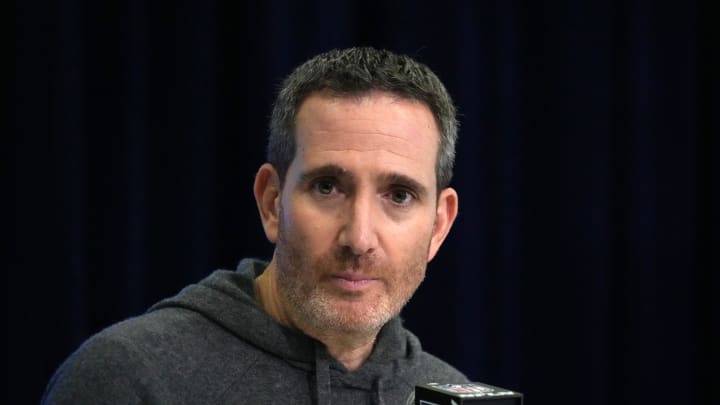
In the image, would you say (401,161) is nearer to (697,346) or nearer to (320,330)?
(320,330)

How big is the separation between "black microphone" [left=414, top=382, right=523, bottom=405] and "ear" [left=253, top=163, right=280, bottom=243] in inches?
22.3

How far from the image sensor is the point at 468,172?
9.79 feet

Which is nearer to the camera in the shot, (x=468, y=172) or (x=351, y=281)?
(x=351, y=281)

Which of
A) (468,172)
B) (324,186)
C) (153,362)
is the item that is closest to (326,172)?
(324,186)

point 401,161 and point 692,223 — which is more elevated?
point 401,161

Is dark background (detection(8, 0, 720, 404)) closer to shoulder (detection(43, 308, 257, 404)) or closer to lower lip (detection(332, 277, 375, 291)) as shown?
shoulder (detection(43, 308, 257, 404))

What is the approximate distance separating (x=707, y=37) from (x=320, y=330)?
83.4 inches

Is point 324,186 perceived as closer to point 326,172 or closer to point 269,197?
point 326,172

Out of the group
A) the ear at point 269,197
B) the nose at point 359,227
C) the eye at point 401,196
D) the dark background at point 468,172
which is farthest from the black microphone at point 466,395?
the dark background at point 468,172

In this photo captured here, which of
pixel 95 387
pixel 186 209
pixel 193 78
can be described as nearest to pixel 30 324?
pixel 186 209

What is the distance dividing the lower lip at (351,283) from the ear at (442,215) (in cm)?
Answer: 24

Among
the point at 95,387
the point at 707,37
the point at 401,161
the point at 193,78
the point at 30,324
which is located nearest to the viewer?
the point at 95,387

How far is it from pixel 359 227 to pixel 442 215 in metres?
0.35

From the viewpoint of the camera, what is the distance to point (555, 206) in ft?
10.0
